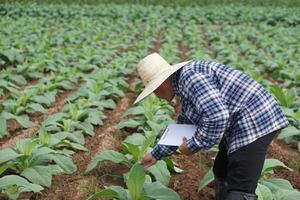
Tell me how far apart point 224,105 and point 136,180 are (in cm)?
75

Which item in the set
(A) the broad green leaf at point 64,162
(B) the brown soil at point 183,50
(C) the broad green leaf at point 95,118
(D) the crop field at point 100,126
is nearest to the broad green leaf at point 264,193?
(D) the crop field at point 100,126

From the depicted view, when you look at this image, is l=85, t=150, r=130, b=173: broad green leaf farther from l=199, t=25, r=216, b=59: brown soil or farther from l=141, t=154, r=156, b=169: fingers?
l=199, t=25, r=216, b=59: brown soil

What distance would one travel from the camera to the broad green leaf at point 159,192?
10.1ft

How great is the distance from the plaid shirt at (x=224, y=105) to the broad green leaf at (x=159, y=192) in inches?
14.0

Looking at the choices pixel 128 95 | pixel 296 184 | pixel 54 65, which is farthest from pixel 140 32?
pixel 296 184

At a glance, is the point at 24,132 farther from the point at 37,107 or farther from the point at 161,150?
the point at 161,150

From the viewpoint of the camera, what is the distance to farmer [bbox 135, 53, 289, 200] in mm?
2832

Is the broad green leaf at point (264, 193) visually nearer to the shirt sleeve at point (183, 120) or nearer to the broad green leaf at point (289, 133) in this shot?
the shirt sleeve at point (183, 120)

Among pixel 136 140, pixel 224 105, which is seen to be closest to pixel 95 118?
pixel 136 140

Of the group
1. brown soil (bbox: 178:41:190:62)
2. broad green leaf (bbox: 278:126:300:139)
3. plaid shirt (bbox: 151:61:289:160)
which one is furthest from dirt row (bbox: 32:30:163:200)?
brown soil (bbox: 178:41:190:62)

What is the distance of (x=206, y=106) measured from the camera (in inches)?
108

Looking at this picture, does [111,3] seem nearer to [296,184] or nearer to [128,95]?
[128,95]

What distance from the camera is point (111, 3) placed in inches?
926

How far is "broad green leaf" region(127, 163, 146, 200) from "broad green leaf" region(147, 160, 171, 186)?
46 cm
